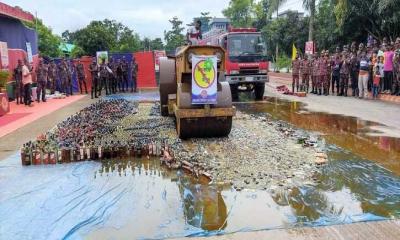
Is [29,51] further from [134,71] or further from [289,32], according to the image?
[289,32]

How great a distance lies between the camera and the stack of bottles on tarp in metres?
6.75

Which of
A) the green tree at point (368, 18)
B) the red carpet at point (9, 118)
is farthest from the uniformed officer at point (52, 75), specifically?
the green tree at point (368, 18)

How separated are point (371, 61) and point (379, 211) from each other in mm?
11520

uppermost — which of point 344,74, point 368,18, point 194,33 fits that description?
point 368,18

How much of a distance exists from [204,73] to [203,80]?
0.45 feet

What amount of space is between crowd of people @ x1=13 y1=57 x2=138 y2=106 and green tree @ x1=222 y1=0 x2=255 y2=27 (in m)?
33.1

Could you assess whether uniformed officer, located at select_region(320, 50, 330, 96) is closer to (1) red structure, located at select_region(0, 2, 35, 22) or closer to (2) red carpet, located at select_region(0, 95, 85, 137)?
(2) red carpet, located at select_region(0, 95, 85, 137)

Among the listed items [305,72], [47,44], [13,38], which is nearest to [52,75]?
[13,38]

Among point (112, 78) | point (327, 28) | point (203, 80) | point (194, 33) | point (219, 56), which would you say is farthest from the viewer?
point (327, 28)

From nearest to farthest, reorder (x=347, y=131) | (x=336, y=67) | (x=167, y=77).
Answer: (x=347, y=131) → (x=167, y=77) → (x=336, y=67)

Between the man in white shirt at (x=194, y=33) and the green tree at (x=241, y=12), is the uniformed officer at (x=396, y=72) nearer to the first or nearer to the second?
the man in white shirt at (x=194, y=33)

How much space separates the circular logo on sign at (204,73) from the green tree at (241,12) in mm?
43855

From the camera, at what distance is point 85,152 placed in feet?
22.6

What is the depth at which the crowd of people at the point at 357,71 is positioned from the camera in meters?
14.2
